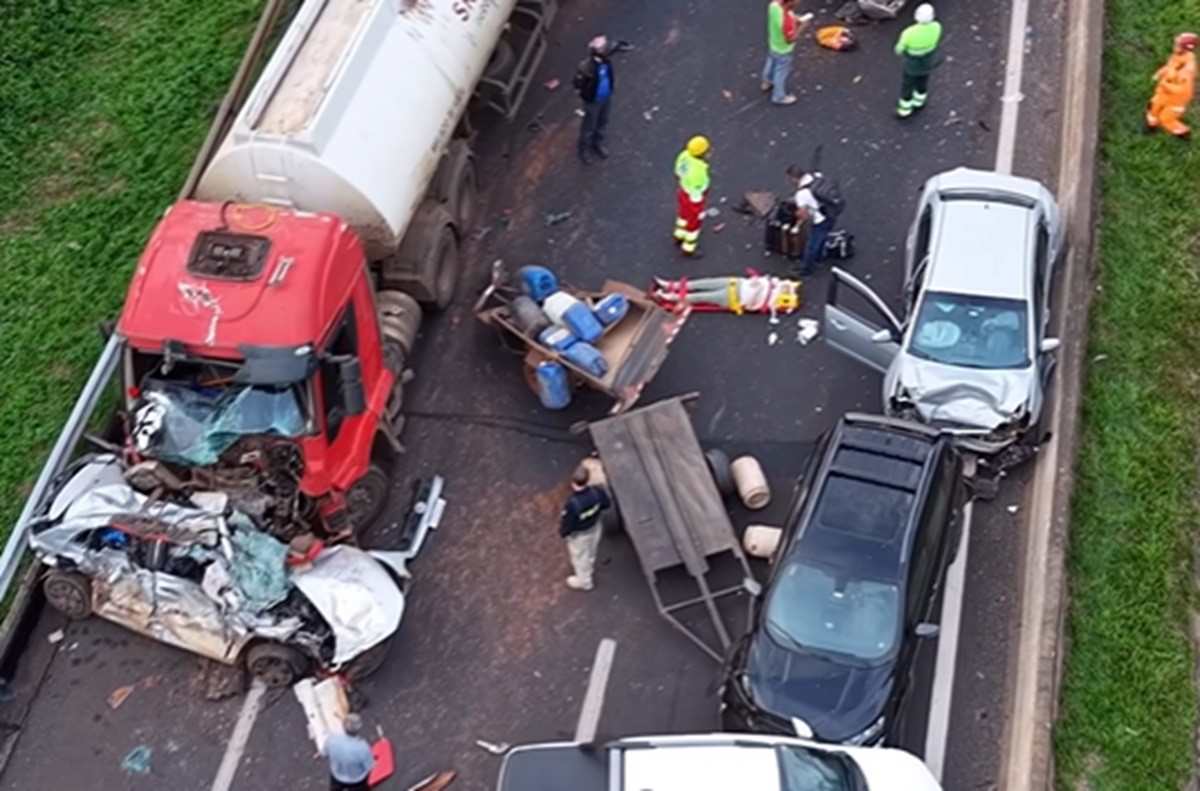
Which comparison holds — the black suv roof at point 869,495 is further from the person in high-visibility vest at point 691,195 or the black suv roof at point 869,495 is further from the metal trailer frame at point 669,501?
the person in high-visibility vest at point 691,195

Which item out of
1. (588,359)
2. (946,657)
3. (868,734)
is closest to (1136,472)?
(946,657)

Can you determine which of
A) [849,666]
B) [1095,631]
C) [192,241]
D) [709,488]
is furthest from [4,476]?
[1095,631]

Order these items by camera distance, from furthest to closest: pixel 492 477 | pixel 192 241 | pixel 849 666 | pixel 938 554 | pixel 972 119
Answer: pixel 972 119 → pixel 492 477 → pixel 192 241 → pixel 938 554 → pixel 849 666

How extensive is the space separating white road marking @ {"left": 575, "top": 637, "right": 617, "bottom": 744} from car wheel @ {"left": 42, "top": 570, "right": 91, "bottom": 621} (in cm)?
474

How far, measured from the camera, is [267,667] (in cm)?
1260

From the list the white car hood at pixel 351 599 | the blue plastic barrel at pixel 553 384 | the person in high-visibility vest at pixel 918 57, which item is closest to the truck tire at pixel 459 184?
the blue plastic barrel at pixel 553 384

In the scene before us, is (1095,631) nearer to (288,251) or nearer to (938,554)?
(938,554)

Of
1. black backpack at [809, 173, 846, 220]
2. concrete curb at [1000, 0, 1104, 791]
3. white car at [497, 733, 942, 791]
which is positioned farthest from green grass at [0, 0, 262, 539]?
concrete curb at [1000, 0, 1104, 791]

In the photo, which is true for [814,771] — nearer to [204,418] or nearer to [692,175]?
[204,418]

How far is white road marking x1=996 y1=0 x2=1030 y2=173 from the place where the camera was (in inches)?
647

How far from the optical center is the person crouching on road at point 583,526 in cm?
1245

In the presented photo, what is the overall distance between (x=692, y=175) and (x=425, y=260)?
2.98 meters

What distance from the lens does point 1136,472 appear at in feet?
44.4

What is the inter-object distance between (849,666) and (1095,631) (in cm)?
271
